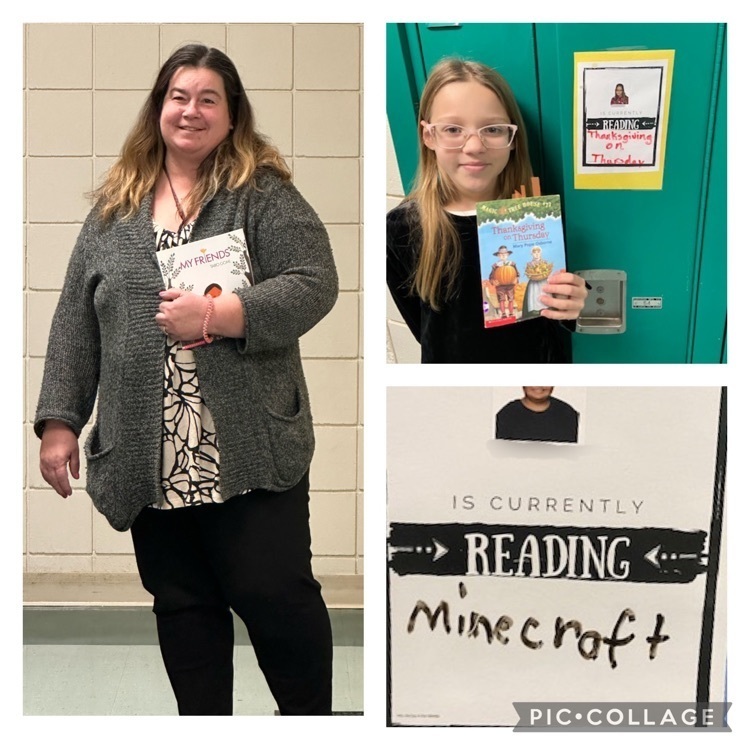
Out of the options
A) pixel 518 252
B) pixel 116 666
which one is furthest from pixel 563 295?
pixel 116 666

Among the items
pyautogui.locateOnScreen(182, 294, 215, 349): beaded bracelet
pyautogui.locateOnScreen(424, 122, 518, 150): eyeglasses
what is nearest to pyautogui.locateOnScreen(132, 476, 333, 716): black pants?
pyautogui.locateOnScreen(182, 294, 215, 349): beaded bracelet

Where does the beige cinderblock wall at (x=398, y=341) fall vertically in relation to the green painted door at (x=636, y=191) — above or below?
below

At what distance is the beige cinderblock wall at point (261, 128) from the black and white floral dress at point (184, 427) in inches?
9.8

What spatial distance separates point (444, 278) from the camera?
1636mm

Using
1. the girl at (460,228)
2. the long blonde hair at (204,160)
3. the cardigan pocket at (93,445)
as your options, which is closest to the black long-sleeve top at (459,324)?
the girl at (460,228)

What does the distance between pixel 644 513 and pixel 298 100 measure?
0.93 m

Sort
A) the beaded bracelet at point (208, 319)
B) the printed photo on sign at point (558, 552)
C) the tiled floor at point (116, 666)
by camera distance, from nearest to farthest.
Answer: the beaded bracelet at point (208, 319) < the printed photo on sign at point (558, 552) < the tiled floor at point (116, 666)

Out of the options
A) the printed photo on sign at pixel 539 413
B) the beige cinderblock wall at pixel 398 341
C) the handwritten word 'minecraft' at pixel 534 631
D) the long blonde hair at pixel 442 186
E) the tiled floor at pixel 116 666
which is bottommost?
the tiled floor at pixel 116 666

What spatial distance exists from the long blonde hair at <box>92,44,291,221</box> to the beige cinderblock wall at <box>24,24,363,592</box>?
0.29 ft

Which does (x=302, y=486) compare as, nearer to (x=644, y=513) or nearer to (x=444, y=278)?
(x=444, y=278)

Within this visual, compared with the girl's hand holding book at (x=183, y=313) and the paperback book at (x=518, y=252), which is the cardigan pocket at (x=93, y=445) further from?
the paperback book at (x=518, y=252)

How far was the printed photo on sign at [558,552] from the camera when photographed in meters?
1.66

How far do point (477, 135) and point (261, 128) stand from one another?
15.4 inches

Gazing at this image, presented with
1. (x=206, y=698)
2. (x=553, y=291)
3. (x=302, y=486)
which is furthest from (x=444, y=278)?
(x=206, y=698)
